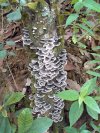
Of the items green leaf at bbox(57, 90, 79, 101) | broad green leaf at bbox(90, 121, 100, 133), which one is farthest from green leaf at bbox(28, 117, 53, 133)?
broad green leaf at bbox(90, 121, 100, 133)

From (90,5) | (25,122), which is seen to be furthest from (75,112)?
(90,5)

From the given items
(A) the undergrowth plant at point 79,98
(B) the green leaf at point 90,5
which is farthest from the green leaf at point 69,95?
(B) the green leaf at point 90,5

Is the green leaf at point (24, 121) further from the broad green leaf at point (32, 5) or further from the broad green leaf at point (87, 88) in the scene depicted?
the broad green leaf at point (32, 5)

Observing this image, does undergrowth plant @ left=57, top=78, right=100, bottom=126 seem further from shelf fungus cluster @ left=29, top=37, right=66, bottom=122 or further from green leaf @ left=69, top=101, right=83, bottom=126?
shelf fungus cluster @ left=29, top=37, right=66, bottom=122

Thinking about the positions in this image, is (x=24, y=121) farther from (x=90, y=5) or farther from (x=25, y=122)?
(x=90, y=5)

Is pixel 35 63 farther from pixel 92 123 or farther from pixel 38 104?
pixel 92 123

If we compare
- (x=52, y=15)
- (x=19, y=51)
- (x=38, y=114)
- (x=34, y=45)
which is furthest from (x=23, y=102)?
(x=52, y=15)
